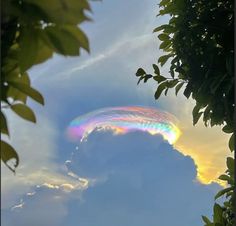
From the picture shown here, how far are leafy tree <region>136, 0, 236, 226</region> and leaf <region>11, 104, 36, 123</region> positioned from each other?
979mm

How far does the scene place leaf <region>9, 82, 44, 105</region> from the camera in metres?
0.71

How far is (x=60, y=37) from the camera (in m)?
0.67

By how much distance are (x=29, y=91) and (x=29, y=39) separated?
0.33 feet

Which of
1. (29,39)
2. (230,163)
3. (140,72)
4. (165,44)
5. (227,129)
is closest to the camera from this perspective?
(29,39)

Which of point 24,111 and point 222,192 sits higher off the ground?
point 222,192

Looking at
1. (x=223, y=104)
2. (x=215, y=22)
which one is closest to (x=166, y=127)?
(x=223, y=104)

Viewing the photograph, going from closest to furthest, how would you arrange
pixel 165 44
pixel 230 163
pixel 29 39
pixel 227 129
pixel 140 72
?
pixel 29 39
pixel 230 163
pixel 227 129
pixel 140 72
pixel 165 44

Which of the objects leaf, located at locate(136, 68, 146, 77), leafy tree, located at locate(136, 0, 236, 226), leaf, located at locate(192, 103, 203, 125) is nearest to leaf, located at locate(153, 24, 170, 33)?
leafy tree, located at locate(136, 0, 236, 226)

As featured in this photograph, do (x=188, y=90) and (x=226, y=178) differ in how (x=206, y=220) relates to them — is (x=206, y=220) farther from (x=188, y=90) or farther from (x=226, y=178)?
(x=188, y=90)

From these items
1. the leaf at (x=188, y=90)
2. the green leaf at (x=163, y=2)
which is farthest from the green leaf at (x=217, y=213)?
the green leaf at (x=163, y=2)

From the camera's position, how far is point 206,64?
1722 mm

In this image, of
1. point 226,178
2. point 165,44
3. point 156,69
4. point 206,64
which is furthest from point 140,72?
point 226,178

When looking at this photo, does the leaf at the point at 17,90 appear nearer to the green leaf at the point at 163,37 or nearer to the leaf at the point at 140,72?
the leaf at the point at 140,72

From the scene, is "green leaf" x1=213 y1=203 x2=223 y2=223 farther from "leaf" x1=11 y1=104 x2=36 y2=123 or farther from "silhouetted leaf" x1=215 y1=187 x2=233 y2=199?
"leaf" x1=11 y1=104 x2=36 y2=123
